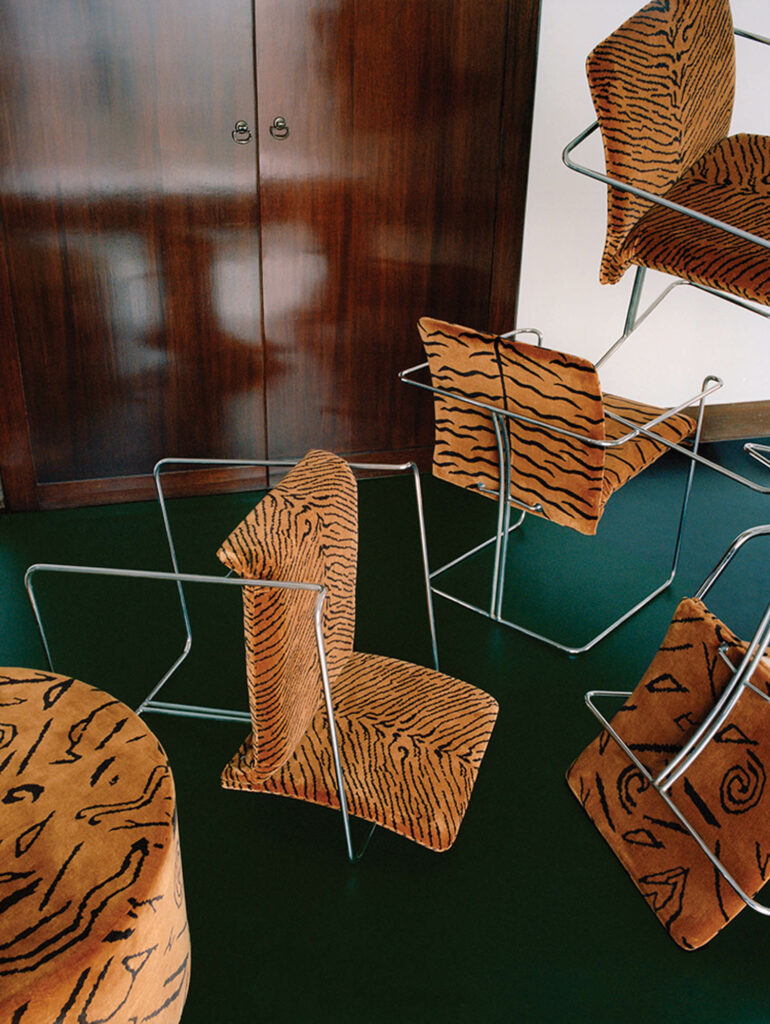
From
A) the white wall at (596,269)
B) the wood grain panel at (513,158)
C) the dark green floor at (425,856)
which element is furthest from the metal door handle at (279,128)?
the dark green floor at (425,856)

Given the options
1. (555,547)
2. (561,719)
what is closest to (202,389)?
(555,547)

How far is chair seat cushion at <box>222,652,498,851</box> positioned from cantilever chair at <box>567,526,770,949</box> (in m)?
0.25

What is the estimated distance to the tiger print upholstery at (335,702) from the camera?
4.14ft

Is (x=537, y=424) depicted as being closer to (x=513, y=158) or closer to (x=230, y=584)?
(x=230, y=584)

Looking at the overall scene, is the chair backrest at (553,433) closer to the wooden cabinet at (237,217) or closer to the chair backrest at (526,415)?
the chair backrest at (526,415)

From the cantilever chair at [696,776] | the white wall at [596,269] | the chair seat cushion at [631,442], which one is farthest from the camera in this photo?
the white wall at [596,269]

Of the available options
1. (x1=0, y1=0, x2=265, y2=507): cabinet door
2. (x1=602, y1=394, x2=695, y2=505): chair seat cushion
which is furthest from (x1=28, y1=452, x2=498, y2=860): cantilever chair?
(x1=0, y1=0, x2=265, y2=507): cabinet door

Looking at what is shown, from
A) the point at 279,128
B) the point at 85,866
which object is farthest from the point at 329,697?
the point at 279,128

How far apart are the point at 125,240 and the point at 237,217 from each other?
0.36 meters

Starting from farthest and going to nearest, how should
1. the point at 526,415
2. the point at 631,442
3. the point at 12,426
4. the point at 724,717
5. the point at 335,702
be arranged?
the point at 12,426, the point at 631,442, the point at 526,415, the point at 335,702, the point at 724,717

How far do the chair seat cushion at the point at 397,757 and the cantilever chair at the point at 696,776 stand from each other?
0.25 m

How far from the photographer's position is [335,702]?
5.39 ft

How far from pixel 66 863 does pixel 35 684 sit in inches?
12.9

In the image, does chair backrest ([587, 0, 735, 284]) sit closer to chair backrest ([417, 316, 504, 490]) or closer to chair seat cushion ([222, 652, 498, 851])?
chair backrest ([417, 316, 504, 490])
